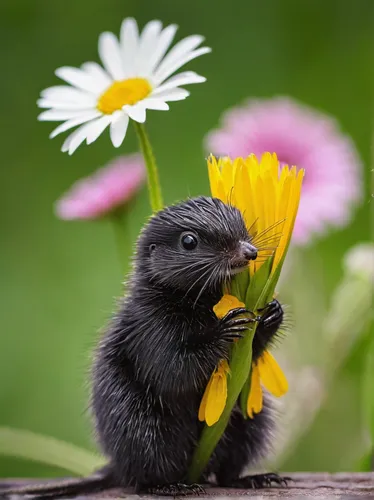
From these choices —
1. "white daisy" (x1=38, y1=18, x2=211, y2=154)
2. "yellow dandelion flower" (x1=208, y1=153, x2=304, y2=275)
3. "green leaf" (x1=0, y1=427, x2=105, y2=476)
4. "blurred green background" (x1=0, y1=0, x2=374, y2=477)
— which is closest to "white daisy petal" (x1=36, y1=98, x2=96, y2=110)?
"white daisy" (x1=38, y1=18, x2=211, y2=154)

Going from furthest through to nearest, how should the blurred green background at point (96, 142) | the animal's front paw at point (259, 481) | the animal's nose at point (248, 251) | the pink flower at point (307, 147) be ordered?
the blurred green background at point (96, 142)
the pink flower at point (307, 147)
the animal's front paw at point (259, 481)
the animal's nose at point (248, 251)

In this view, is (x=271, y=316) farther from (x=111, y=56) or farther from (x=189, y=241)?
(x=111, y=56)

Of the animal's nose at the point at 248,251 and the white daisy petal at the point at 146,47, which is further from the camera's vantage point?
the white daisy petal at the point at 146,47

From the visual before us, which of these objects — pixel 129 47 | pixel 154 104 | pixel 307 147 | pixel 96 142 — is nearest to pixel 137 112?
pixel 154 104

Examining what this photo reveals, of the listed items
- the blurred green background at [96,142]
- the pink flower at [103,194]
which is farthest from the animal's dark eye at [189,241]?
the blurred green background at [96,142]

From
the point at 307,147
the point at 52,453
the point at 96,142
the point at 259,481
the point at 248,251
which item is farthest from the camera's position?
the point at 96,142

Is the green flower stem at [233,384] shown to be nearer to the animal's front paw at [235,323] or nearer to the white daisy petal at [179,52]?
the animal's front paw at [235,323]
